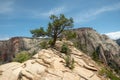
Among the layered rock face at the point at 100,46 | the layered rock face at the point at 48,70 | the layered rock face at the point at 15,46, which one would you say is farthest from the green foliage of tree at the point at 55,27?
the layered rock face at the point at 15,46

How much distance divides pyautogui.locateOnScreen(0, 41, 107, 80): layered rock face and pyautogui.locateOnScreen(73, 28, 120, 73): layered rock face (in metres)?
101

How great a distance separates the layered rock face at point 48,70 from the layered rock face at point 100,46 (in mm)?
100887

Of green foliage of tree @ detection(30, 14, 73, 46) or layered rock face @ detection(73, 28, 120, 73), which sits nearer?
green foliage of tree @ detection(30, 14, 73, 46)

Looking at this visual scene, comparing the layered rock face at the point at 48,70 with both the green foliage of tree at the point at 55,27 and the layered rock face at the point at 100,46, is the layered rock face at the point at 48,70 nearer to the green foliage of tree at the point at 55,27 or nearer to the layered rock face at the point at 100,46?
the green foliage of tree at the point at 55,27

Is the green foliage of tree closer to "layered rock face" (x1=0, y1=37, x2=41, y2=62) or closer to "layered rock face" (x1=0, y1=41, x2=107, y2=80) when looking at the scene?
"layered rock face" (x1=0, y1=41, x2=107, y2=80)

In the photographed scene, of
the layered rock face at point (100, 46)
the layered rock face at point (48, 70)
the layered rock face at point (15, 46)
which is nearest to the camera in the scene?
the layered rock face at point (48, 70)

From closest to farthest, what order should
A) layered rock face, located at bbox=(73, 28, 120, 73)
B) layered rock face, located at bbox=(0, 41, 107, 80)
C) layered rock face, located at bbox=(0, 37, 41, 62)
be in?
layered rock face, located at bbox=(0, 41, 107, 80) < layered rock face, located at bbox=(73, 28, 120, 73) < layered rock face, located at bbox=(0, 37, 41, 62)

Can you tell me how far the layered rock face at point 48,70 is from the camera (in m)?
40.4

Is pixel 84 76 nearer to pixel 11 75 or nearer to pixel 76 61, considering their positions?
pixel 76 61

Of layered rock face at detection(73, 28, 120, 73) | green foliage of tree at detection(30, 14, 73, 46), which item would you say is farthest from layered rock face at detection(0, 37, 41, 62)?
green foliage of tree at detection(30, 14, 73, 46)

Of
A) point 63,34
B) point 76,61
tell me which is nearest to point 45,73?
point 76,61

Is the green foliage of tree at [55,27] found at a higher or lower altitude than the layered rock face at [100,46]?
higher

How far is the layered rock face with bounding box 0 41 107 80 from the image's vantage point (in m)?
40.4

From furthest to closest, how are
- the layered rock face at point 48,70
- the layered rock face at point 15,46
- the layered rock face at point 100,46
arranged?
the layered rock face at point 15,46
the layered rock face at point 100,46
the layered rock face at point 48,70
